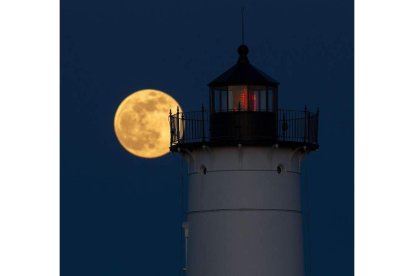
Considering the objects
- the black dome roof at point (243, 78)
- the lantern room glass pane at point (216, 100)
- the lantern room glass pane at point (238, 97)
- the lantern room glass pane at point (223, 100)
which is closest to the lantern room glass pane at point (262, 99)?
the black dome roof at point (243, 78)

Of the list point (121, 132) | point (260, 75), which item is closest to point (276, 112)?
point (260, 75)

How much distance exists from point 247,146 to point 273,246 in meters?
2.19

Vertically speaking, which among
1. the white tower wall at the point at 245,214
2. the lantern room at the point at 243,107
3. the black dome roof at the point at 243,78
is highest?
the black dome roof at the point at 243,78

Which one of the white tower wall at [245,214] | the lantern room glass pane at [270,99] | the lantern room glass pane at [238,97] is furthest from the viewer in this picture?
the lantern room glass pane at [270,99]

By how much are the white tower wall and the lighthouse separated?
0.07ft

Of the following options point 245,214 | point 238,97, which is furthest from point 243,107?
point 245,214

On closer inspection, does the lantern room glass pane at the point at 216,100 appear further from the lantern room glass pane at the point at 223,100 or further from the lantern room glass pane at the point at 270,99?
the lantern room glass pane at the point at 270,99

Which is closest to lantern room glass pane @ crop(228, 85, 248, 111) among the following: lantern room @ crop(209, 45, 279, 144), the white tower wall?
lantern room @ crop(209, 45, 279, 144)

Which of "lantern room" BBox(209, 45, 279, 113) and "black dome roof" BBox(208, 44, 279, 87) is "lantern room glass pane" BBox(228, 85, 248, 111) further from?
"black dome roof" BBox(208, 44, 279, 87)

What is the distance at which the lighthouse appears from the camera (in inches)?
1917

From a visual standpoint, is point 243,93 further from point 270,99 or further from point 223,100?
point 270,99

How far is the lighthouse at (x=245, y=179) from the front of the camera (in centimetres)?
4869

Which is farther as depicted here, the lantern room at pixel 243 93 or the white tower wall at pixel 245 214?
the lantern room at pixel 243 93

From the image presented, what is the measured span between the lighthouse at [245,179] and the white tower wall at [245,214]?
0.8 inches
